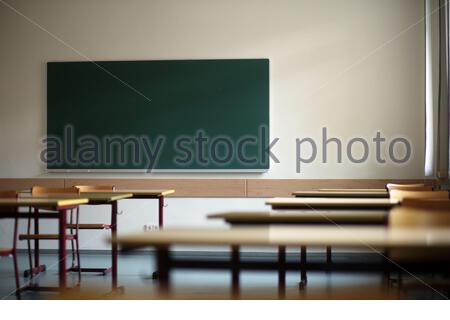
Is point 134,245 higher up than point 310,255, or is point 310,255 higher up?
point 134,245

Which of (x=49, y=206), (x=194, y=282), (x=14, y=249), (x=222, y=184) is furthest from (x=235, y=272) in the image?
(x=222, y=184)

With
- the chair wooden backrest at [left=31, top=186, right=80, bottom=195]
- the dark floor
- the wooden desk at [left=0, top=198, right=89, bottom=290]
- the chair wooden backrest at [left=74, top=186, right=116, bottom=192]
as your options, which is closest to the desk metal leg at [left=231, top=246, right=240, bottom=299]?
the dark floor

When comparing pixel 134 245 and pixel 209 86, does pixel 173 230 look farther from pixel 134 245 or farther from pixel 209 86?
pixel 209 86

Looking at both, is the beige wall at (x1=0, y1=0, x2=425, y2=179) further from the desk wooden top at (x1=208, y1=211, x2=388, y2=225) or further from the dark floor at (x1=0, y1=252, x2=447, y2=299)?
the desk wooden top at (x1=208, y1=211, x2=388, y2=225)

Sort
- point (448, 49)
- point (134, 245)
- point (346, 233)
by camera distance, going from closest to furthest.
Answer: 1. point (134, 245)
2. point (346, 233)
3. point (448, 49)

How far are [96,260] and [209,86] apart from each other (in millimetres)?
2224

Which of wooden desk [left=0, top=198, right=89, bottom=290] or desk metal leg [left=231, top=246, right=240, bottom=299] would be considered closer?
desk metal leg [left=231, top=246, right=240, bottom=299]

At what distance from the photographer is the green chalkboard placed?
6.29m

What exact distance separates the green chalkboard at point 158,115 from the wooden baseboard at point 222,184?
16 centimetres

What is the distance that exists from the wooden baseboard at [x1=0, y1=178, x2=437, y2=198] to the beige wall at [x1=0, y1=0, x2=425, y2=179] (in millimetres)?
78

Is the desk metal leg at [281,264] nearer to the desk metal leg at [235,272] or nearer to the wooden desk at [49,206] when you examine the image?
the desk metal leg at [235,272]

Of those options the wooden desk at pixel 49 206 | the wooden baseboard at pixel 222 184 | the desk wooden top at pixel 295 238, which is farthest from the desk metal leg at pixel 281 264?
the wooden baseboard at pixel 222 184
